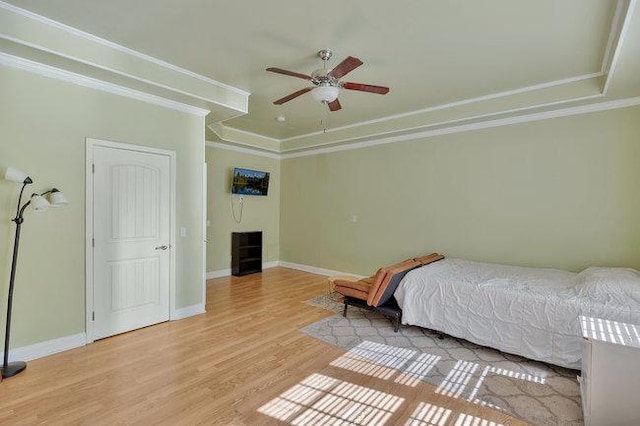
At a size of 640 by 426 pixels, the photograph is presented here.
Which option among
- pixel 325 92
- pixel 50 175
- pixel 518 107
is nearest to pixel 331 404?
pixel 325 92

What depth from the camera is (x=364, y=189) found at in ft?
19.7

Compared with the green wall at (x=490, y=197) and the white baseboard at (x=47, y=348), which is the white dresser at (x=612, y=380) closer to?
the green wall at (x=490, y=197)

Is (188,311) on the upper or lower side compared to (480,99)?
lower

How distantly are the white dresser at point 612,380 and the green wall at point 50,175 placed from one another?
14.3ft

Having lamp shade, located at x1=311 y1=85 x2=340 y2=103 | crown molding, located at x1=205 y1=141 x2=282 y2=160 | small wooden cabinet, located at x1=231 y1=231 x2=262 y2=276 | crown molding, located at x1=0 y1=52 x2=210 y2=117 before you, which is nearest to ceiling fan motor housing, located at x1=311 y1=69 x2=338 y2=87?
lamp shade, located at x1=311 y1=85 x2=340 y2=103

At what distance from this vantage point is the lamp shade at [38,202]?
2727 mm

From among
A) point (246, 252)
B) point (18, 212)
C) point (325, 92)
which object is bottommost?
point (246, 252)

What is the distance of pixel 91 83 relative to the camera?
324cm

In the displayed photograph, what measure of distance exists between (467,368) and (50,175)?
435 centimetres

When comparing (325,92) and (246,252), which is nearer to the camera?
(325,92)

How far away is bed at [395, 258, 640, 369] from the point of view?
8.86 feet

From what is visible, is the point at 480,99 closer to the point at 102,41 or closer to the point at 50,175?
the point at 102,41

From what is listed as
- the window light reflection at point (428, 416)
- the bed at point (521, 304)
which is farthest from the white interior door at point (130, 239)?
the window light reflection at point (428, 416)

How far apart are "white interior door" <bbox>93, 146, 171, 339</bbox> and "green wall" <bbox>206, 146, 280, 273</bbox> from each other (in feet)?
7.53
